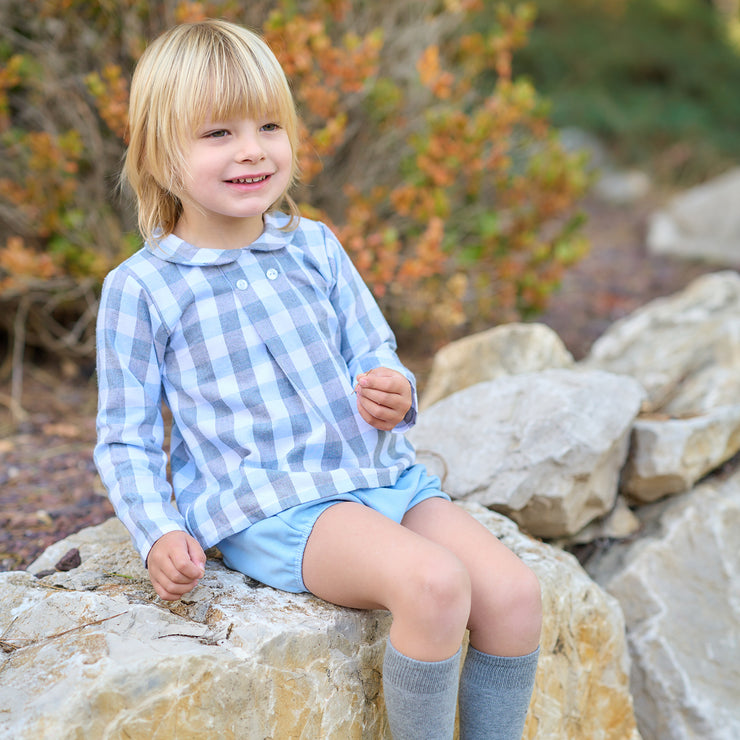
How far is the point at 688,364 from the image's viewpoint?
9.64ft

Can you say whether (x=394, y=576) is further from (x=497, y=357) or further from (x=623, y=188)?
(x=623, y=188)

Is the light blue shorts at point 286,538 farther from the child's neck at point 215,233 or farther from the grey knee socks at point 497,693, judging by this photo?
the child's neck at point 215,233

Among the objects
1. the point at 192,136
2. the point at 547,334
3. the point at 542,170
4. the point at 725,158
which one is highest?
the point at 192,136

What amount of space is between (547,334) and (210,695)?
5.99 ft

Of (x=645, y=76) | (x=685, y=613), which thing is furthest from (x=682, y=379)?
(x=645, y=76)

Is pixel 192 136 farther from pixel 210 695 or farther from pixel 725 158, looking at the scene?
pixel 725 158

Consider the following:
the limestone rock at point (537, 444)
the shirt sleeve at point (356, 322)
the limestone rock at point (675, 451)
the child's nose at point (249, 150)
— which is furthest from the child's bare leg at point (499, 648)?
the limestone rock at point (675, 451)

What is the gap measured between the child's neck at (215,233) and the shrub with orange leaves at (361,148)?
3.08 feet

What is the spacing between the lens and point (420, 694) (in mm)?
1397

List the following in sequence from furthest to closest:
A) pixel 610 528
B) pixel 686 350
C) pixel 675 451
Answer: pixel 686 350 < pixel 610 528 < pixel 675 451

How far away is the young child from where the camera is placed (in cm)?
149

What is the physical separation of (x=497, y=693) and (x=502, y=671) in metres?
0.04

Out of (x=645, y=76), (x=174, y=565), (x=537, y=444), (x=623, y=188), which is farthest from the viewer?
(x=645, y=76)

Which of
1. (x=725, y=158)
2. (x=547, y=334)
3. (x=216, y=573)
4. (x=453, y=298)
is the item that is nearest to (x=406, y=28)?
(x=453, y=298)
